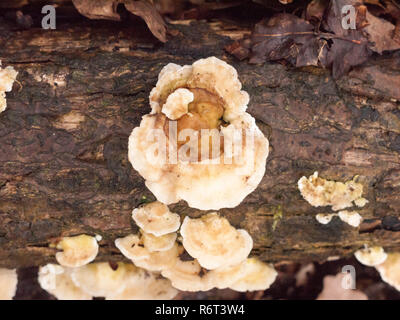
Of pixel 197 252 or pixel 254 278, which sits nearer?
pixel 197 252

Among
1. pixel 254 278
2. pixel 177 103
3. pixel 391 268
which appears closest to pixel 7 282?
pixel 254 278

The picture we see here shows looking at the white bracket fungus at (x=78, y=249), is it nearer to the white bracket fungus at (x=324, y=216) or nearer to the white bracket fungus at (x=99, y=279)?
the white bracket fungus at (x=99, y=279)

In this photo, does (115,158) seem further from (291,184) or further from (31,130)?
(291,184)

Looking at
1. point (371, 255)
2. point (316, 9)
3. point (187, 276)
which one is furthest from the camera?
point (371, 255)

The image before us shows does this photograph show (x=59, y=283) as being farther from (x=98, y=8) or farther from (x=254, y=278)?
(x=98, y=8)

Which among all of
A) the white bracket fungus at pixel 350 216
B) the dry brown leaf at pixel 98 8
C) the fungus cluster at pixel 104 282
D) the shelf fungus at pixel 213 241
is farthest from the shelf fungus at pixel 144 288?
the dry brown leaf at pixel 98 8
